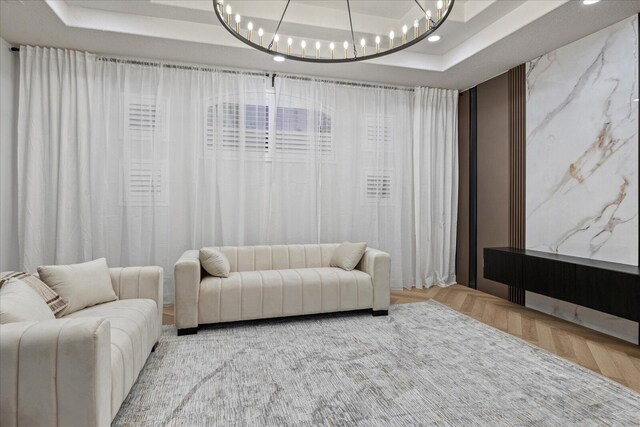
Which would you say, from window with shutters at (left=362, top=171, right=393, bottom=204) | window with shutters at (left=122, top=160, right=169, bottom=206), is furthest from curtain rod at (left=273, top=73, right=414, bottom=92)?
window with shutters at (left=122, top=160, right=169, bottom=206)

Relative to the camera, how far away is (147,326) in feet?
7.93

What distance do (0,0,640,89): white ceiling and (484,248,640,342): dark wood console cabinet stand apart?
2.07 m

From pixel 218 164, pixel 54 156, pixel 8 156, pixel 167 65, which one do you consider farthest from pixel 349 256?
pixel 8 156

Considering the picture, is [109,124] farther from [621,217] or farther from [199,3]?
[621,217]

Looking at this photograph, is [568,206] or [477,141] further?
[477,141]

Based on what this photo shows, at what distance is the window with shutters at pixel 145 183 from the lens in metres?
3.97

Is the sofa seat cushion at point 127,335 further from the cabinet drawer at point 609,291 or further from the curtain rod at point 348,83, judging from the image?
the cabinet drawer at point 609,291

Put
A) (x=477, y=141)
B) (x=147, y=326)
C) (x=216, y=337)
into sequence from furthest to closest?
(x=477, y=141)
(x=216, y=337)
(x=147, y=326)

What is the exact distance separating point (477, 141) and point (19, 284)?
4.91 m

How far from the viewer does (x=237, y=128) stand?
14.0 feet

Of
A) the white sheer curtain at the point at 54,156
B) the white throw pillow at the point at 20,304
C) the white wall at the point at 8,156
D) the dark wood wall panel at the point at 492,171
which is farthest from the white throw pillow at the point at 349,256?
the white wall at the point at 8,156

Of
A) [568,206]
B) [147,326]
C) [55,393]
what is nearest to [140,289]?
[147,326]

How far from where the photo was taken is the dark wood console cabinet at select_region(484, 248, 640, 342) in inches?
106

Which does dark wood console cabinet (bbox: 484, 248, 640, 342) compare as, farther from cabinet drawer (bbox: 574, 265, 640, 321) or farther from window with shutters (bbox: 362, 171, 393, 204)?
window with shutters (bbox: 362, 171, 393, 204)
